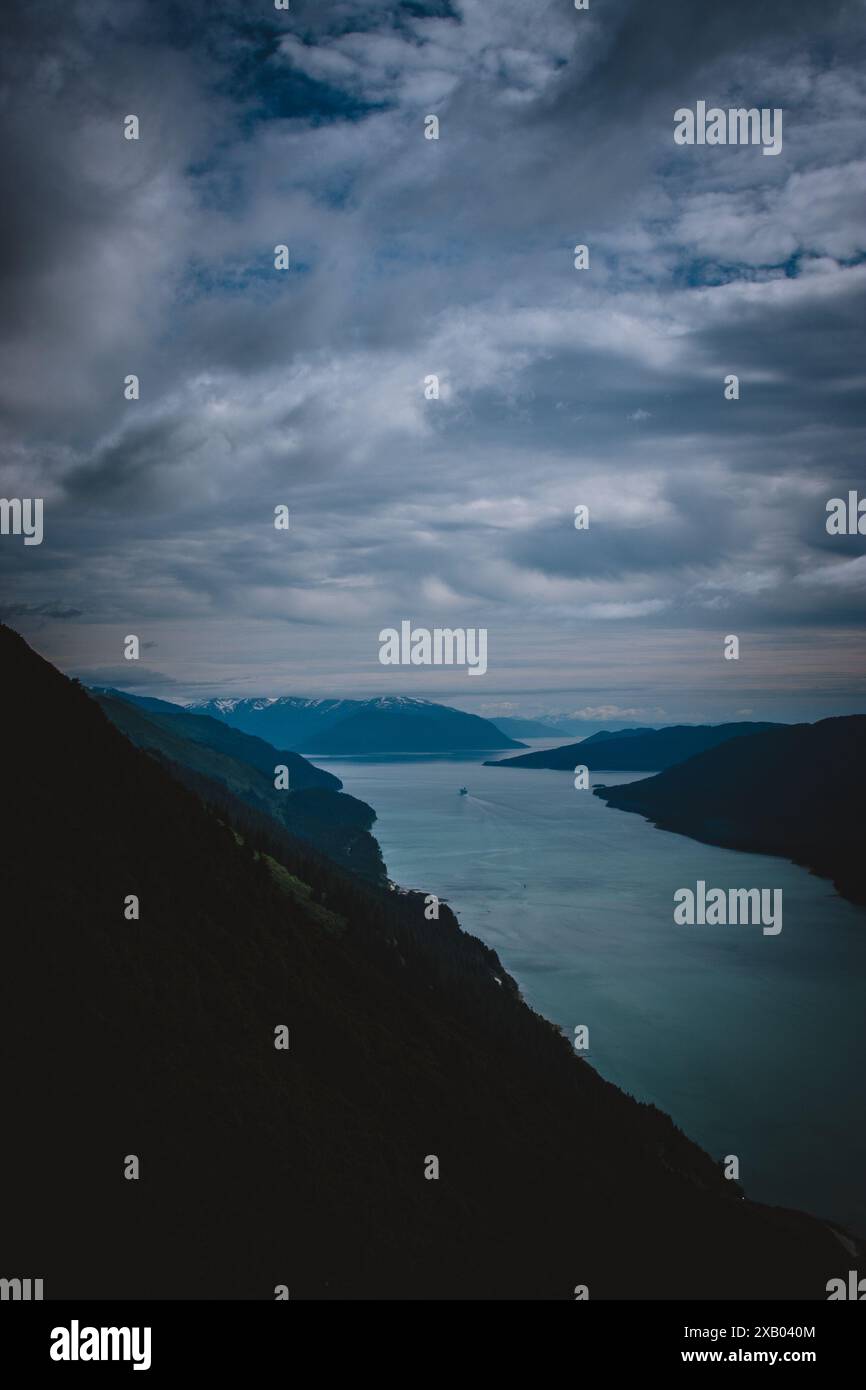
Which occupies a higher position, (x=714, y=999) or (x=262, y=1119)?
(x=262, y=1119)

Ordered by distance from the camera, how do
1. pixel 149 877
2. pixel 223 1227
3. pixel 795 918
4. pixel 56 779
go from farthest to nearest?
1. pixel 795 918
2. pixel 56 779
3. pixel 149 877
4. pixel 223 1227

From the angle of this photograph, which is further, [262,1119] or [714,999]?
[714,999]
